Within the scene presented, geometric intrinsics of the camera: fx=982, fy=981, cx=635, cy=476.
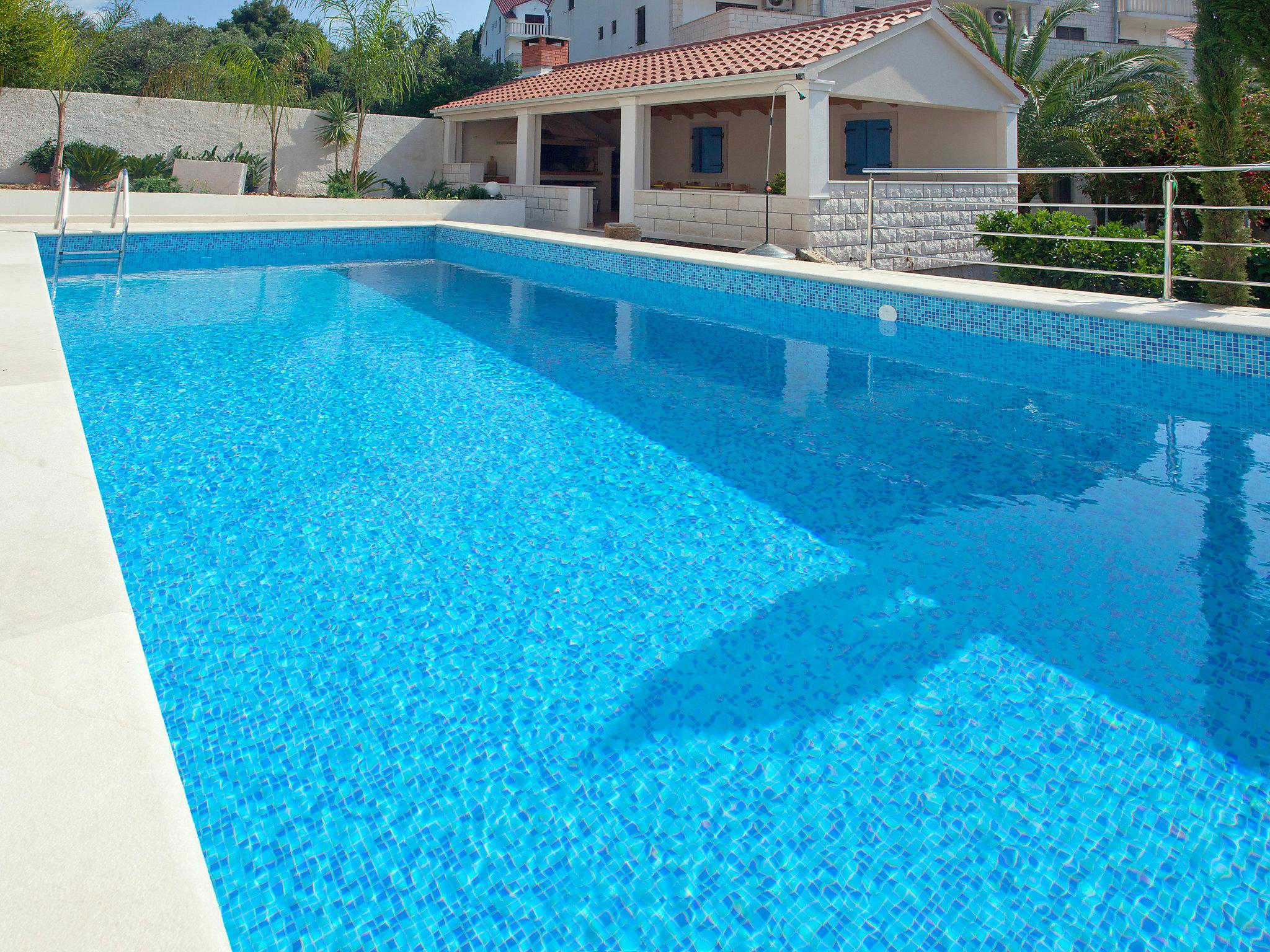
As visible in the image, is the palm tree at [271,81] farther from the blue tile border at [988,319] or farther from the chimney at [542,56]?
the blue tile border at [988,319]

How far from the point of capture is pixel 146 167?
18.0m

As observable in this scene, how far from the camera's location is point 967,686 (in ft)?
9.96

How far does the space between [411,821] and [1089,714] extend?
1.94 m

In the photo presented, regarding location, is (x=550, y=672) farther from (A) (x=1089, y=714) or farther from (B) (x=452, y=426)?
(B) (x=452, y=426)

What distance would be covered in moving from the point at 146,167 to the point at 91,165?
1025mm

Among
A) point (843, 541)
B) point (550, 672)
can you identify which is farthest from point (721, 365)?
point (550, 672)

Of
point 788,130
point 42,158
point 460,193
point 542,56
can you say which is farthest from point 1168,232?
point 542,56

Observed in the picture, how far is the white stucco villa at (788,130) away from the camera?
13.6 m

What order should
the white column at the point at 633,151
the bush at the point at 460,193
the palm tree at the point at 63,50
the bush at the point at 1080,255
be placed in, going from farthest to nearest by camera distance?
1. the bush at the point at 460,193
2. the palm tree at the point at 63,50
3. the white column at the point at 633,151
4. the bush at the point at 1080,255

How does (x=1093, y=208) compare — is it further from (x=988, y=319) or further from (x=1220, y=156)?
(x=988, y=319)

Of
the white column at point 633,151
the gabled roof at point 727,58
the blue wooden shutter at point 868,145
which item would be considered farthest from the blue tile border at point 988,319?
the blue wooden shutter at point 868,145

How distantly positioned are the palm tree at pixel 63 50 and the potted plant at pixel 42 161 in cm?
17

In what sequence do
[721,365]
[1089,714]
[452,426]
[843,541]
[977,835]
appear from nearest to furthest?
[977,835] < [1089,714] < [843,541] < [452,426] < [721,365]

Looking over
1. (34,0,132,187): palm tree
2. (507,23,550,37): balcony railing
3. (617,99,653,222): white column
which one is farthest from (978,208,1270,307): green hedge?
(507,23,550,37): balcony railing
